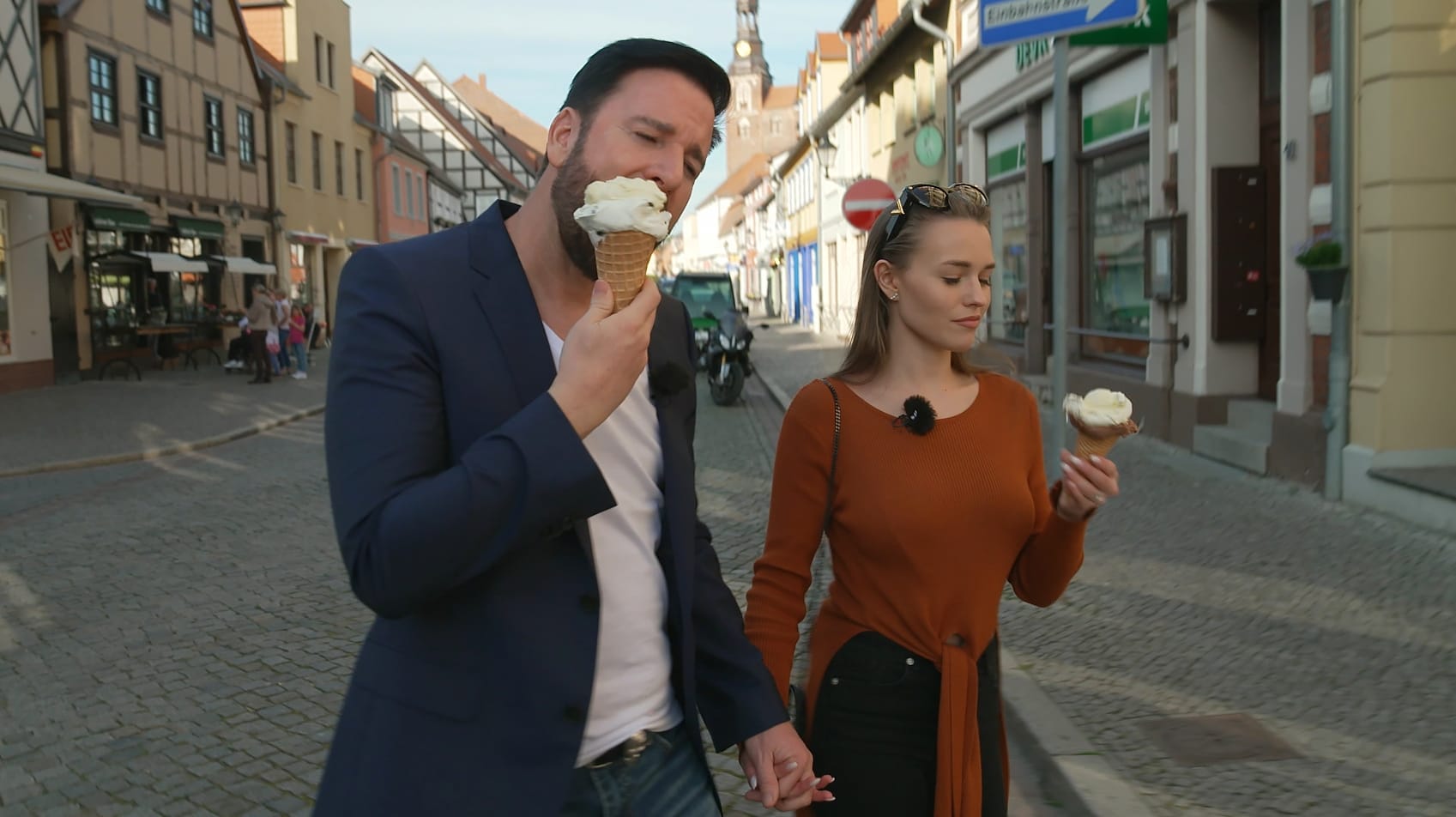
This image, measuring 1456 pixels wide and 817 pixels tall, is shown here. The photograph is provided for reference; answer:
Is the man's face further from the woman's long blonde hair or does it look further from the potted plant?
the potted plant

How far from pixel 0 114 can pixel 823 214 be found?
1149 inches

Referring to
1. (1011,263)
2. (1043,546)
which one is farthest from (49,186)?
(1043,546)

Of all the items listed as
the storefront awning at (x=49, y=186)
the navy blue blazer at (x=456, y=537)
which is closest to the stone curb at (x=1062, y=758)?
the navy blue blazer at (x=456, y=537)

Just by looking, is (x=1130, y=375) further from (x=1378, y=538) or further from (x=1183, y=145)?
(x=1378, y=538)

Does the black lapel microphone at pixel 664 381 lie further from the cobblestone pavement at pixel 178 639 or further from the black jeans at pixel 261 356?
the black jeans at pixel 261 356

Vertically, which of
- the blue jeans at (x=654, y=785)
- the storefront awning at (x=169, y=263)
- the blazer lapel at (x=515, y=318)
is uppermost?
the storefront awning at (x=169, y=263)

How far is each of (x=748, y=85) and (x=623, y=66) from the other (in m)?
128

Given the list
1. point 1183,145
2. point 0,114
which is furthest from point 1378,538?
point 0,114

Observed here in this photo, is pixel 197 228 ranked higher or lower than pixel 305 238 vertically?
lower

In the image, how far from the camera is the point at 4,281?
63.6ft

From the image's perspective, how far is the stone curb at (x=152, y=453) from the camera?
462 inches

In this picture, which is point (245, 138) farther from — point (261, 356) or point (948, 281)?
point (948, 281)

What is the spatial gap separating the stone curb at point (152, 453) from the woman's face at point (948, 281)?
37.1 feet

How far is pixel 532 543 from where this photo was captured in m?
1.55
